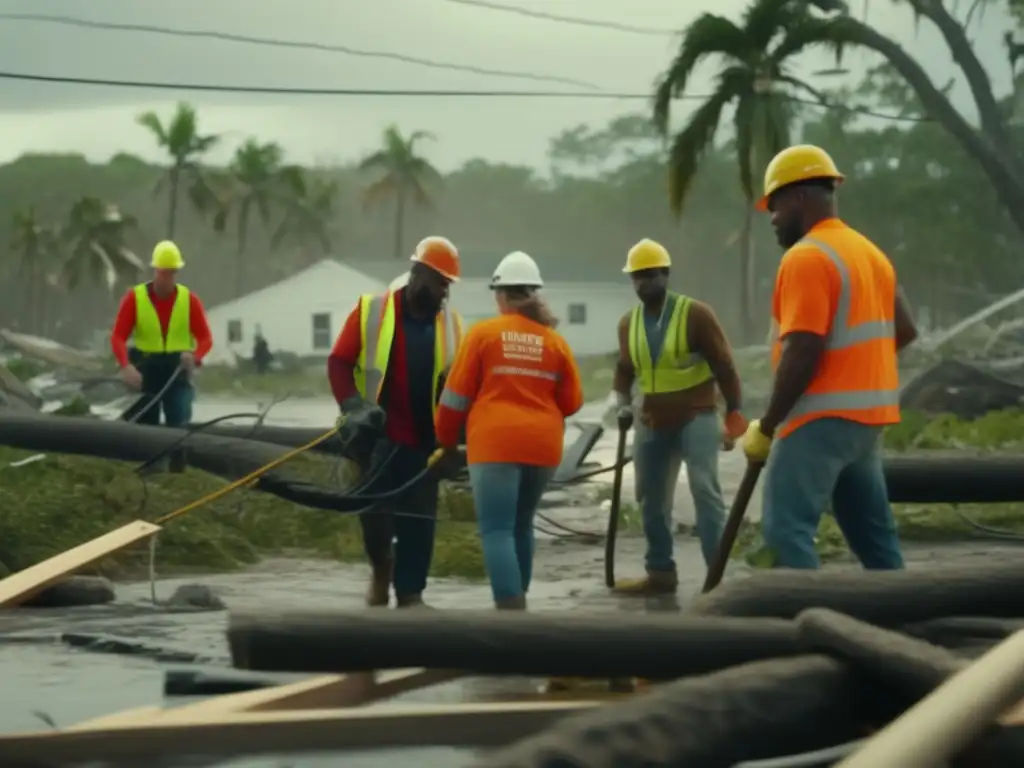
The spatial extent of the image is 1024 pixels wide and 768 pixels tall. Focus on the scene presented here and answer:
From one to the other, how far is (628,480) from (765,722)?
52.8 ft

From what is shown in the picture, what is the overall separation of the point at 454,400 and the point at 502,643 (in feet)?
14.3

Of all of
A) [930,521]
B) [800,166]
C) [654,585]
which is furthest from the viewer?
[930,521]

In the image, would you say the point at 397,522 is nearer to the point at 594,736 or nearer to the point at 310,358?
the point at 594,736

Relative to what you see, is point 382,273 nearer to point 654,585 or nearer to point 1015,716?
point 654,585

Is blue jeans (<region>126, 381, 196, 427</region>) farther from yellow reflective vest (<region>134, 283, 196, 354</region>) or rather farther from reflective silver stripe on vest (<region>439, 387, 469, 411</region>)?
reflective silver stripe on vest (<region>439, 387, 469, 411</region>)

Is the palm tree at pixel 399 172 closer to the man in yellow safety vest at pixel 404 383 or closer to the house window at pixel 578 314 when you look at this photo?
the house window at pixel 578 314

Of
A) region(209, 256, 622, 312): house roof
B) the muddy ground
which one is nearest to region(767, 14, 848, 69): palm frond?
the muddy ground

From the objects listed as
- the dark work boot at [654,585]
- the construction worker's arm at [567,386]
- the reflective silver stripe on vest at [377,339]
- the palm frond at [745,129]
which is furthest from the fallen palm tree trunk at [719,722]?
the palm frond at [745,129]

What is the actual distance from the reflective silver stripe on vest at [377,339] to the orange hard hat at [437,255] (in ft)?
0.94

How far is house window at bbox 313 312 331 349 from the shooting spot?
91375 mm

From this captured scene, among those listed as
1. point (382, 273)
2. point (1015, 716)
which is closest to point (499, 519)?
point (1015, 716)

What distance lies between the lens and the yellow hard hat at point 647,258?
11594 mm

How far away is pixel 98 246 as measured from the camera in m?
104

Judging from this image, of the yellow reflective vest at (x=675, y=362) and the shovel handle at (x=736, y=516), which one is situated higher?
the yellow reflective vest at (x=675, y=362)
